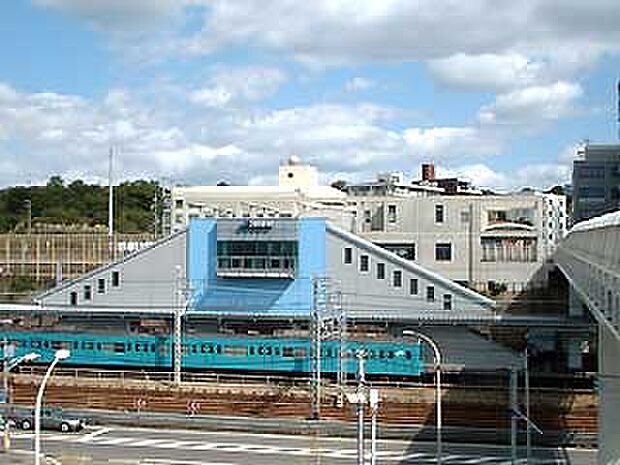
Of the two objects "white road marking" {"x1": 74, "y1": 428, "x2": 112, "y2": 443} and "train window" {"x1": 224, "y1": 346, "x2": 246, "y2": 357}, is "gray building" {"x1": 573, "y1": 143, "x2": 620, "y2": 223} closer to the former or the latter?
"train window" {"x1": 224, "y1": 346, "x2": 246, "y2": 357}

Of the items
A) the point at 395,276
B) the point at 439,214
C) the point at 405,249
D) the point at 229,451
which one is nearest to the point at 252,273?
the point at 395,276

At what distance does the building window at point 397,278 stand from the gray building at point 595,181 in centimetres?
4775

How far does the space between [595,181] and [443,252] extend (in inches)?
1544

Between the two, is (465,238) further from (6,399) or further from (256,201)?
(6,399)

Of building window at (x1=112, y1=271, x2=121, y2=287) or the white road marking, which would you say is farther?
building window at (x1=112, y1=271, x2=121, y2=287)

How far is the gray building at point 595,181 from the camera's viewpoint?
9638 centimetres

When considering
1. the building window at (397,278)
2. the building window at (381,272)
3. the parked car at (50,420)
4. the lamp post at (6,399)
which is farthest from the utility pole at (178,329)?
the building window at (397,278)

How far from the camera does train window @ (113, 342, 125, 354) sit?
5025cm

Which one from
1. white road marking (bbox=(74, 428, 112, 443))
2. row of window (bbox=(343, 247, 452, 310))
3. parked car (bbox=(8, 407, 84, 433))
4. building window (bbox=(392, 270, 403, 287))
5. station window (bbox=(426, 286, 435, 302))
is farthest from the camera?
building window (bbox=(392, 270, 403, 287))

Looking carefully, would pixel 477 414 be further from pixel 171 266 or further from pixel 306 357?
pixel 171 266

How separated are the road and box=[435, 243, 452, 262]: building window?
26.3 m

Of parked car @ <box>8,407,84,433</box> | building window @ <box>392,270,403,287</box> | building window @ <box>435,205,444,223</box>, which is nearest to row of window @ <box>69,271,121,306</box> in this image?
parked car @ <box>8,407,84,433</box>

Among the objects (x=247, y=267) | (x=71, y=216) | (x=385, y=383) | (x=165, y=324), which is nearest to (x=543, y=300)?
(x=385, y=383)

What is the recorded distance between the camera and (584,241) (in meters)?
26.9
